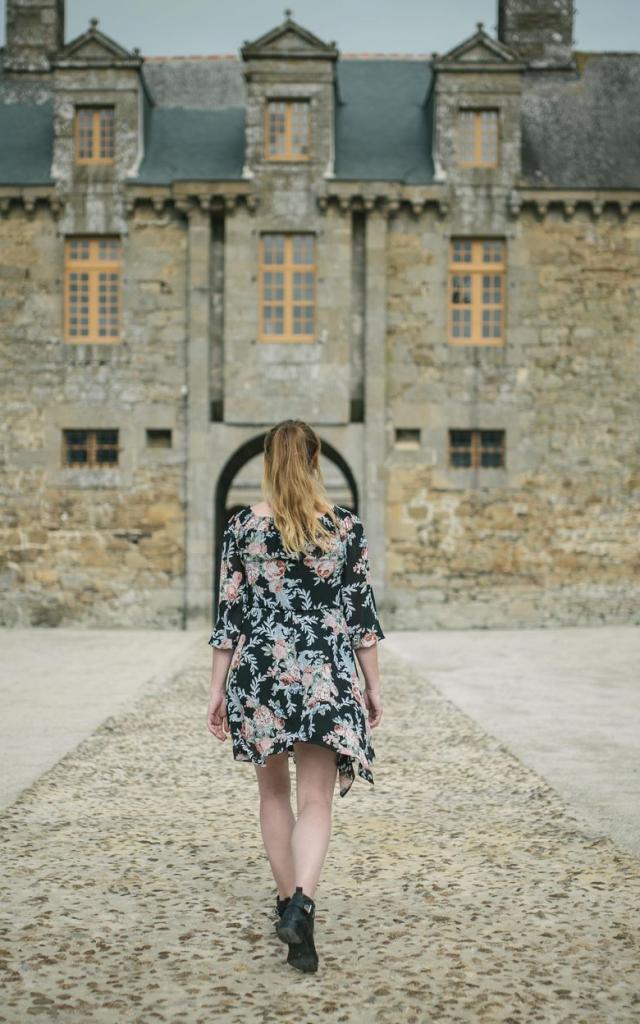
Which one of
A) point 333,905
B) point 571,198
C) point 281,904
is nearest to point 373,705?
point 281,904

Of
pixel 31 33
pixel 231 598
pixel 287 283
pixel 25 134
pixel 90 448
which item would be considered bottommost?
pixel 231 598

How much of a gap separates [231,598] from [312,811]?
2.68ft

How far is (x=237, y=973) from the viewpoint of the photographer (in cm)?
391

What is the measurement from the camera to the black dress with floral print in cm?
421

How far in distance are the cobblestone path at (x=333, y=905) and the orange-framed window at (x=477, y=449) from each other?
13.8m

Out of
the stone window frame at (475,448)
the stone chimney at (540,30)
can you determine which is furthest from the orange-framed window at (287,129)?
the stone window frame at (475,448)

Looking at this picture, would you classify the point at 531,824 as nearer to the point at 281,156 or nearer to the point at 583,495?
the point at 583,495

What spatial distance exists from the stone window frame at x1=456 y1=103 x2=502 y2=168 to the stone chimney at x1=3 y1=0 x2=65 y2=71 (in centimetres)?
839

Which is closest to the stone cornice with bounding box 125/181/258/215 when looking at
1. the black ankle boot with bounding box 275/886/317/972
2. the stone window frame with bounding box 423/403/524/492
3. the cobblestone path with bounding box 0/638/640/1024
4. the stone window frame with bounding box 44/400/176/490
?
the stone window frame with bounding box 44/400/176/490

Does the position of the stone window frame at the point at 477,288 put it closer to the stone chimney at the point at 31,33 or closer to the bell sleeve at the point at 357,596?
the stone chimney at the point at 31,33

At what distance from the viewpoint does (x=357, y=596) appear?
4.36m

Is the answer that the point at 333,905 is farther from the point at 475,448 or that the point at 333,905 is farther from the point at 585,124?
the point at 585,124

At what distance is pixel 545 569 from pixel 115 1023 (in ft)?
59.7

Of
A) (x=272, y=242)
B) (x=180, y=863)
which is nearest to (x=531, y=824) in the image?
(x=180, y=863)
